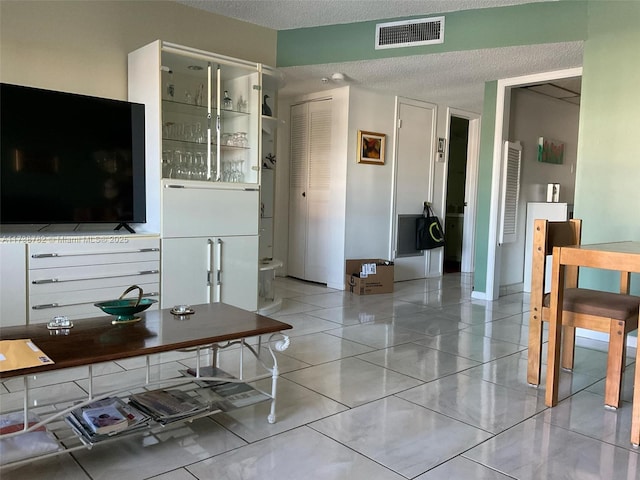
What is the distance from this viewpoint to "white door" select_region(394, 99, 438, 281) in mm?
5918

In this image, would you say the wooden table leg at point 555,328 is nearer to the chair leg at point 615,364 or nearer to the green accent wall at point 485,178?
the chair leg at point 615,364

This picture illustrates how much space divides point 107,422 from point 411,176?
15.7 feet

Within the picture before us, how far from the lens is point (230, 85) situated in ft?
13.4

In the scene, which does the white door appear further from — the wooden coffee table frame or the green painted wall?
the wooden coffee table frame

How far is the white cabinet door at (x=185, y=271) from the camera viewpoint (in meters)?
3.60

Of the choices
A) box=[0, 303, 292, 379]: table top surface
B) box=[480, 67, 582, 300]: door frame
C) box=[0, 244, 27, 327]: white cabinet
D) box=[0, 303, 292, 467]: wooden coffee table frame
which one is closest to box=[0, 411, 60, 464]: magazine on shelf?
box=[0, 303, 292, 467]: wooden coffee table frame

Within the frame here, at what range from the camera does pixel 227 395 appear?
2.25 meters

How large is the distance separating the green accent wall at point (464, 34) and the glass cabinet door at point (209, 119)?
2.88 ft

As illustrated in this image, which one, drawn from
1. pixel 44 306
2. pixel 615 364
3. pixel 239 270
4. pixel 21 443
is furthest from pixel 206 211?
pixel 615 364

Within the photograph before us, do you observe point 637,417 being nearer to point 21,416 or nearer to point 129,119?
point 21,416

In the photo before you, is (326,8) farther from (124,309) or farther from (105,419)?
(105,419)

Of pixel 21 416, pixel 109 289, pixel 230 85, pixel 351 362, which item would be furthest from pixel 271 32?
pixel 21 416

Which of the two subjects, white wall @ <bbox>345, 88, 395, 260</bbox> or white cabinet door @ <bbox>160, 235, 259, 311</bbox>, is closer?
white cabinet door @ <bbox>160, 235, 259, 311</bbox>

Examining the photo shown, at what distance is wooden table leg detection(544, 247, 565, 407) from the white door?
11.5 feet
